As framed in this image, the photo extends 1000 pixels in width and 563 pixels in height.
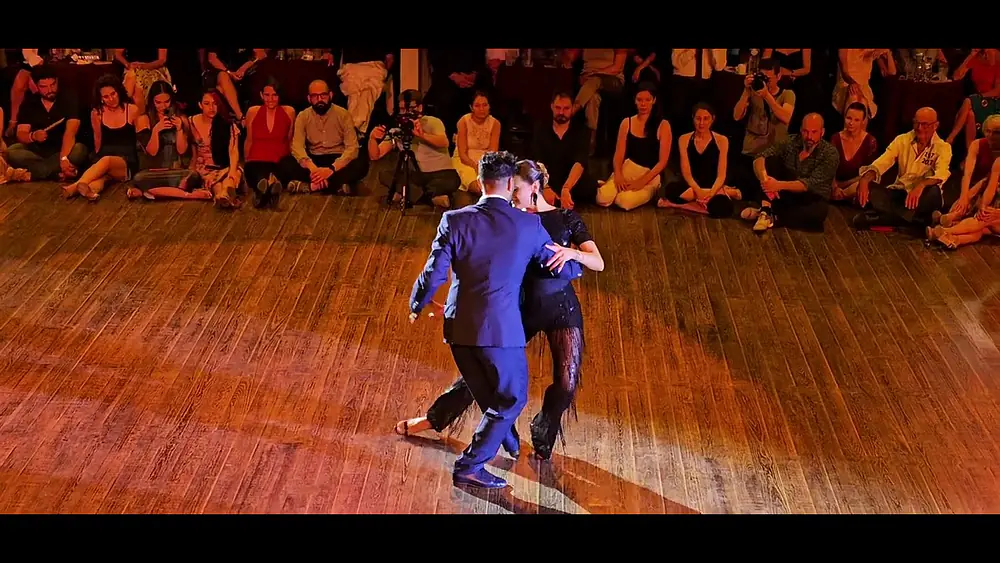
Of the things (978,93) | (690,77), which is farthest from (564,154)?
(978,93)

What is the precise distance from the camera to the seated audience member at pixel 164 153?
7.40 m

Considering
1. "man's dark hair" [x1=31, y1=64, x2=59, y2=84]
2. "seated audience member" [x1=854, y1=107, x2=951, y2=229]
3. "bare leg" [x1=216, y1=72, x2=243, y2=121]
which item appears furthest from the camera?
"bare leg" [x1=216, y1=72, x2=243, y2=121]

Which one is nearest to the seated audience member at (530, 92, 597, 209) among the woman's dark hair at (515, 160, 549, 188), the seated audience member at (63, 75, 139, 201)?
the seated audience member at (63, 75, 139, 201)

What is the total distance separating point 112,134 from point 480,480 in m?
4.13

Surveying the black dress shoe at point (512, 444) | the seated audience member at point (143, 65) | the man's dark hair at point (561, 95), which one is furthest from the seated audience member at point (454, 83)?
the black dress shoe at point (512, 444)

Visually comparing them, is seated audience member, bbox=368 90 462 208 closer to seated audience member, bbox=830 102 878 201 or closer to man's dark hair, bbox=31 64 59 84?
man's dark hair, bbox=31 64 59 84

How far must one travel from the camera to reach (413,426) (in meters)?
4.82

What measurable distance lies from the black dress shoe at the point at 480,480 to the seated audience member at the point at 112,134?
387 centimetres

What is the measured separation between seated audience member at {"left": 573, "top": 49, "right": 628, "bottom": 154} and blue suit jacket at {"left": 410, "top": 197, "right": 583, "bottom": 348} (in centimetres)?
381

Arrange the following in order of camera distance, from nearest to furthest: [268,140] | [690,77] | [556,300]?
[556,300] < [268,140] < [690,77]

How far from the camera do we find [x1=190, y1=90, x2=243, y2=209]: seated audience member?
7.43 metres

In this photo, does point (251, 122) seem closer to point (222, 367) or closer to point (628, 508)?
point (222, 367)

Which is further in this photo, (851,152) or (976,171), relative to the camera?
(851,152)

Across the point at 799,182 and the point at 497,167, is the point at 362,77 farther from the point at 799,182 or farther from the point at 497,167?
the point at 497,167
